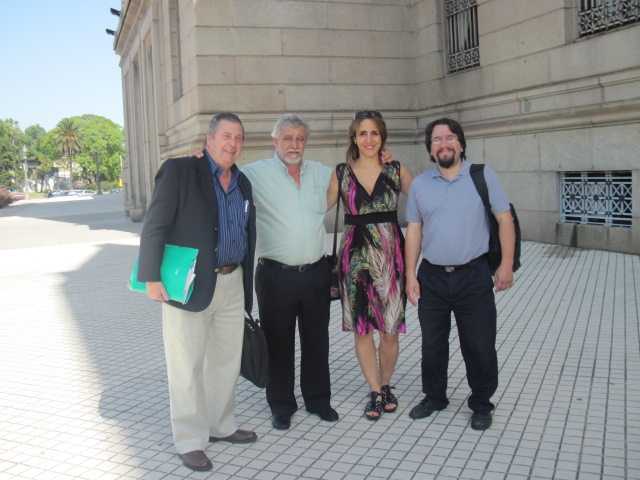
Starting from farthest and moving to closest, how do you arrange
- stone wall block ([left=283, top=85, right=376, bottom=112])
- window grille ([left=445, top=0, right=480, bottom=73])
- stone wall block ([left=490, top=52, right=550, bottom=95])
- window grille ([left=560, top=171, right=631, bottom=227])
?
stone wall block ([left=283, top=85, right=376, bottom=112]), window grille ([left=445, top=0, right=480, bottom=73]), stone wall block ([left=490, top=52, right=550, bottom=95]), window grille ([left=560, top=171, right=631, bottom=227])

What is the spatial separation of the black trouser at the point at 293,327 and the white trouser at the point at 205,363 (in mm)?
313

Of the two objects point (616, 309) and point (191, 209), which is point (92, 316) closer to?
point (191, 209)

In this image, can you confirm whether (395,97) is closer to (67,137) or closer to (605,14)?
(605,14)

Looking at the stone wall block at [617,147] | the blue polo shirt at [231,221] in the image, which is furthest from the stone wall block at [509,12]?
the blue polo shirt at [231,221]

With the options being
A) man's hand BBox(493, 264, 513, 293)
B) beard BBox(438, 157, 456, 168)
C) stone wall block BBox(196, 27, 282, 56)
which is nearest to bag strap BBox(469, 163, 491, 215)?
beard BBox(438, 157, 456, 168)

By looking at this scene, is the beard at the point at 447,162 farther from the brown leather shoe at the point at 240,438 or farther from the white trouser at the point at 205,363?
the brown leather shoe at the point at 240,438

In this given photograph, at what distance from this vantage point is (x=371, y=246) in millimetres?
4289

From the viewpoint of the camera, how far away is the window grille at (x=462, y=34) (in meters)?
12.4

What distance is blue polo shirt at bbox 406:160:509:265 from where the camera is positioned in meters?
4.05

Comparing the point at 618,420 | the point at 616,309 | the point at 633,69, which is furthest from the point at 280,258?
the point at 633,69

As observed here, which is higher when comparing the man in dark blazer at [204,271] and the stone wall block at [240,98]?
the stone wall block at [240,98]

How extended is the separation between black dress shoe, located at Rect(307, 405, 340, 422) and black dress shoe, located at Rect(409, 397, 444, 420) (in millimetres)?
488

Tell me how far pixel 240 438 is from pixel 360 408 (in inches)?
35.4

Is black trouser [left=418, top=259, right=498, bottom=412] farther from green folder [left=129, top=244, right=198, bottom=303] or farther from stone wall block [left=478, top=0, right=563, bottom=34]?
stone wall block [left=478, top=0, right=563, bottom=34]
